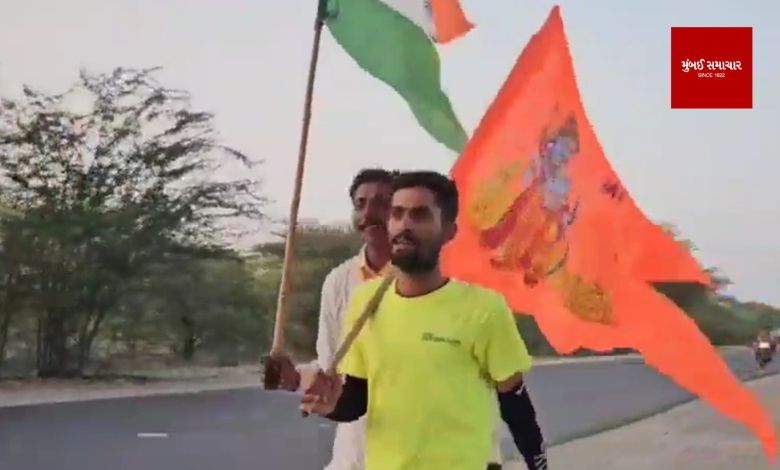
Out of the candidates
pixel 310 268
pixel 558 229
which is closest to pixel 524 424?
pixel 558 229

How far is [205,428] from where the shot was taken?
29.1ft

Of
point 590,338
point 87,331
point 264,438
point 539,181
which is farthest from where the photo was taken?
point 87,331

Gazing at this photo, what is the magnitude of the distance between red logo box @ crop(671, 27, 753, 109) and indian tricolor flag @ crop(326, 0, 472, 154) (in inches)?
95.3

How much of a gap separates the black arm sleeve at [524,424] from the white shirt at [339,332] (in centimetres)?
46

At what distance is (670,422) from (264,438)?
3.03 meters

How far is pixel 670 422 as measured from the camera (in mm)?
9664

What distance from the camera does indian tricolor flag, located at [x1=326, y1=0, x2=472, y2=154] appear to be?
3.26 m

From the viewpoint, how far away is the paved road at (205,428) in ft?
24.2

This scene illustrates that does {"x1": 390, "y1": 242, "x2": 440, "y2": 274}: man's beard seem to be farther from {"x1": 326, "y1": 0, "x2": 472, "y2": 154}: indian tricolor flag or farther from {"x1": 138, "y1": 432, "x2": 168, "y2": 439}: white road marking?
{"x1": 138, "y1": 432, "x2": 168, "y2": 439}: white road marking

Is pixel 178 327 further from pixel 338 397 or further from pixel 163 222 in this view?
pixel 338 397

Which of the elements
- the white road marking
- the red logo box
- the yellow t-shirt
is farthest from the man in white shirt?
the white road marking

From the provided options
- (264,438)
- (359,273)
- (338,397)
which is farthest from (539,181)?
(264,438)

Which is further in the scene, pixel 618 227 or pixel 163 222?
pixel 163 222

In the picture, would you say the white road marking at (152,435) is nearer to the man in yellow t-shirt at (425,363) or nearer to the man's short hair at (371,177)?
the man's short hair at (371,177)
